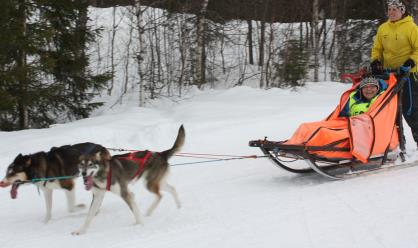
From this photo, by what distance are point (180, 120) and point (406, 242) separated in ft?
18.6

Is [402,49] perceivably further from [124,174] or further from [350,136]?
[124,174]

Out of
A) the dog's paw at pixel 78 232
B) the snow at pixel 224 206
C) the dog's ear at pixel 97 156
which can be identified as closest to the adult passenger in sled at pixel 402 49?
the snow at pixel 224 206

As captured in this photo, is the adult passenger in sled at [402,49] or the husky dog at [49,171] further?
the adult passenger in sled at [402,49]

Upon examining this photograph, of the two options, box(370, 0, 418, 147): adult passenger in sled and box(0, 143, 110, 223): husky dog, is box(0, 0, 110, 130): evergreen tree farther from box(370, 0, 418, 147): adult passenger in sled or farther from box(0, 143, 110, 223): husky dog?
box(370, 0, 418, 147): adult passenger in sled

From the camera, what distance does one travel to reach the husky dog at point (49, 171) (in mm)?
4156

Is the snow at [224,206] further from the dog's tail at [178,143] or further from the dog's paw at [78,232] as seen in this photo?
the dog's tail at [178,143]

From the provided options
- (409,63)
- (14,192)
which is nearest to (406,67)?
(409,63)

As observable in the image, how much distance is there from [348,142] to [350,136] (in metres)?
0.09

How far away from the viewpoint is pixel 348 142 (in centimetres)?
474

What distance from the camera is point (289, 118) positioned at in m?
8.30

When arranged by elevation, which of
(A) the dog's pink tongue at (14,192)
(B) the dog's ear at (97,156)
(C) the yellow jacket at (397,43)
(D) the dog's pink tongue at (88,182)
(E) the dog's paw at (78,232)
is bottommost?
(E) the dog's paw at (78,232)

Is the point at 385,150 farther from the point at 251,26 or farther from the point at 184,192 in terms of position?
the point at 251,26

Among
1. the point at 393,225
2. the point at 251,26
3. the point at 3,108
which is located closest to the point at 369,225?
the point at 393,225

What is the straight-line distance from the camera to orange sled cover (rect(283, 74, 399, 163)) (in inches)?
184
